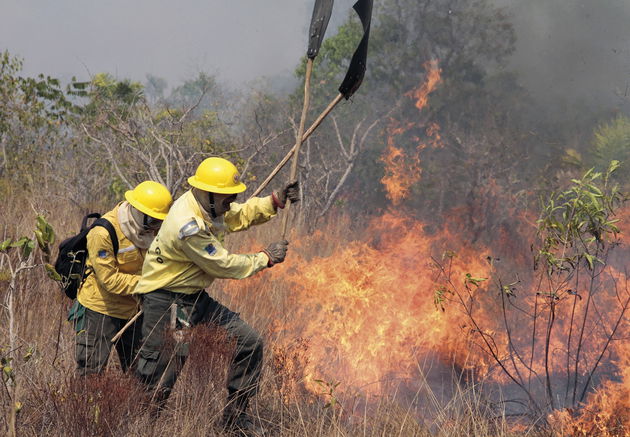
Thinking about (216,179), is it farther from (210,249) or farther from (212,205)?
(210,249)

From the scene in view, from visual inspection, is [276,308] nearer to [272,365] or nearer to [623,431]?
[272,365]

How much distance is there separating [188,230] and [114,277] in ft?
2.17

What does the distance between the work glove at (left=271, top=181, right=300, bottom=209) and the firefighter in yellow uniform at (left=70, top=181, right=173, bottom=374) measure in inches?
32.2

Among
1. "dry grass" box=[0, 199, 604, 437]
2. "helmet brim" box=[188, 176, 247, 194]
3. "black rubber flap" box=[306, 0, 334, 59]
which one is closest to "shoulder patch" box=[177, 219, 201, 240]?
"helmet brim" box=[188, 176, 247, 194]

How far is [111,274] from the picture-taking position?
12.0 feet

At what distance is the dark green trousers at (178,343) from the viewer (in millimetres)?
3594

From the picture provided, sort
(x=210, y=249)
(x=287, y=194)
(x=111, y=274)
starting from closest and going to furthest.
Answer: (x=210, y=249) < (x=111, y=274) < (x=287, y=194)

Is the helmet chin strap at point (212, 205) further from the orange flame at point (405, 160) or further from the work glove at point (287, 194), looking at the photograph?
the orange flame at point (405, 160)

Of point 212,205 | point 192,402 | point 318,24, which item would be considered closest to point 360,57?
point 318,24

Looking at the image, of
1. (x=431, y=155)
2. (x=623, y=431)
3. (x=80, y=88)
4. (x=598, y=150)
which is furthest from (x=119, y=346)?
(x=431, y=155)

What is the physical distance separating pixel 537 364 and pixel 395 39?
10.1 m

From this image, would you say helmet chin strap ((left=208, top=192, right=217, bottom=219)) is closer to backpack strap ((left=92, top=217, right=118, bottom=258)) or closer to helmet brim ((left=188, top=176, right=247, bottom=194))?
helmet brim ((left=188, top=176, right=247, bottom=194))

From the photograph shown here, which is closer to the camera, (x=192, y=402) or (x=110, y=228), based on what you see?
(x=192, y=402)

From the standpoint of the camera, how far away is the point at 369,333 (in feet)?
18.2
